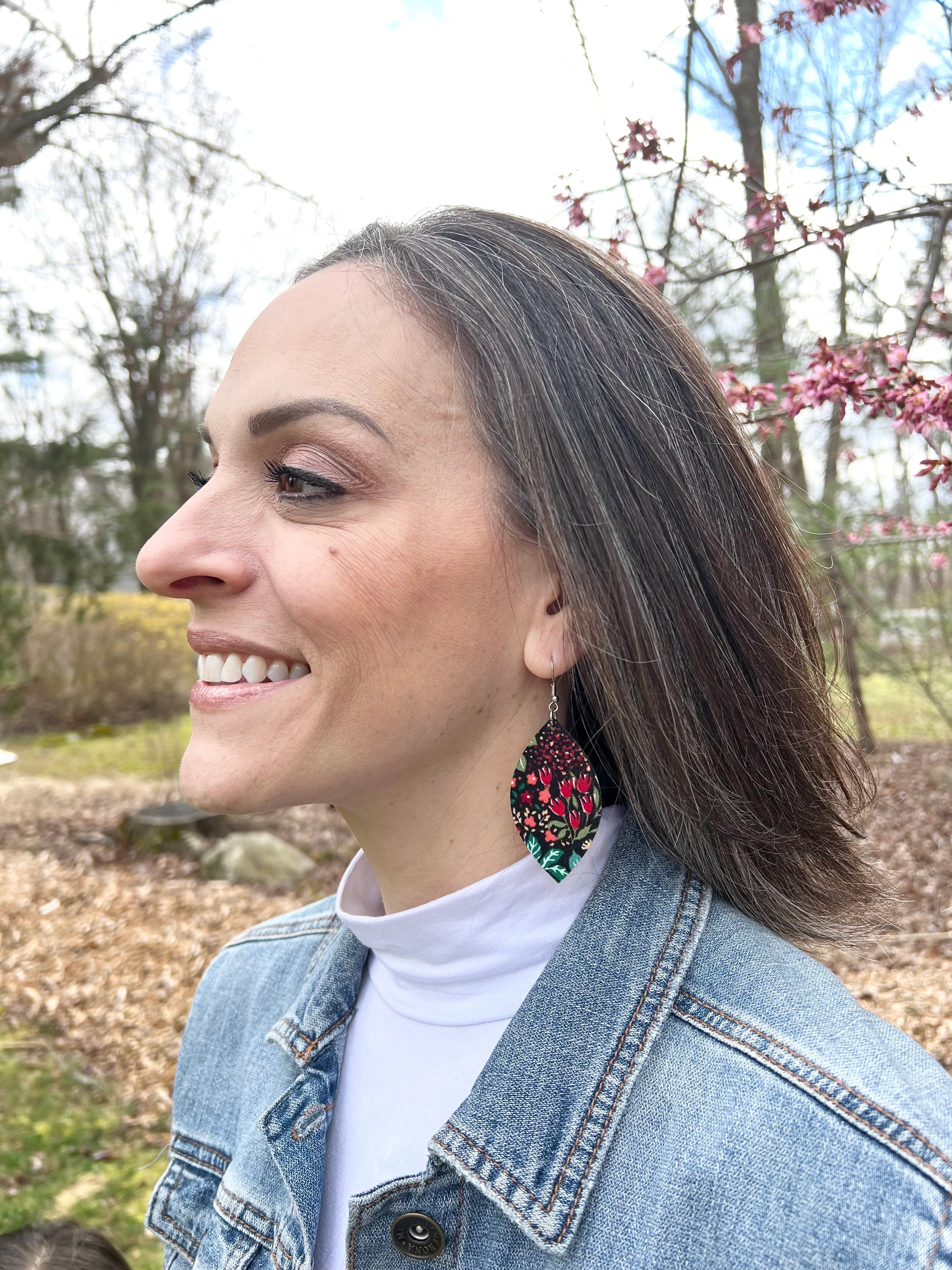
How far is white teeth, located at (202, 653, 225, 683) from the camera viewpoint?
1335 millimetres

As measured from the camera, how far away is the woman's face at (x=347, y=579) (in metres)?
1.28

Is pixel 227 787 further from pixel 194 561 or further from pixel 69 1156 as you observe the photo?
pixel 69 1156

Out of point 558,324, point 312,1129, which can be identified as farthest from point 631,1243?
point 558,324

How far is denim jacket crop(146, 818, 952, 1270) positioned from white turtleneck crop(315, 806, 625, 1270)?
4 cm

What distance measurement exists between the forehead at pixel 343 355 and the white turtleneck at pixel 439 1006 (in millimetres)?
690

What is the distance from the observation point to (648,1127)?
113cm

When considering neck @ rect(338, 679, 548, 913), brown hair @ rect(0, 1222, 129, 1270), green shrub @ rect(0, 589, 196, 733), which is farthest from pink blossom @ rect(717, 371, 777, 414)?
green shrub @ rect(0, 589, 196, 733)

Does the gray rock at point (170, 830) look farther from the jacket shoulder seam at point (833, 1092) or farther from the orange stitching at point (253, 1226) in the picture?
the jacket shoulder seam at point (833, 1092)

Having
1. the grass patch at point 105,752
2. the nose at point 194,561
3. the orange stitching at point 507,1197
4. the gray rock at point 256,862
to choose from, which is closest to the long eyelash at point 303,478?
the nose at point 194,561

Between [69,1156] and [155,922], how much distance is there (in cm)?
204

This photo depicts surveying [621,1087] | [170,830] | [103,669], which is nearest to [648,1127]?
[621,1087]

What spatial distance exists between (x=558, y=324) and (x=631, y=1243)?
118cm

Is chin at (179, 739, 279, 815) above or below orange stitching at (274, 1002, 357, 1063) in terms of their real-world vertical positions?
above

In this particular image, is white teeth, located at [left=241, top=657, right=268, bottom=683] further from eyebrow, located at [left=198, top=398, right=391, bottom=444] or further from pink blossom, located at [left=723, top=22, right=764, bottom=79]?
pink blossom, located at [left=723, top=22, right=764, bottom=79]
